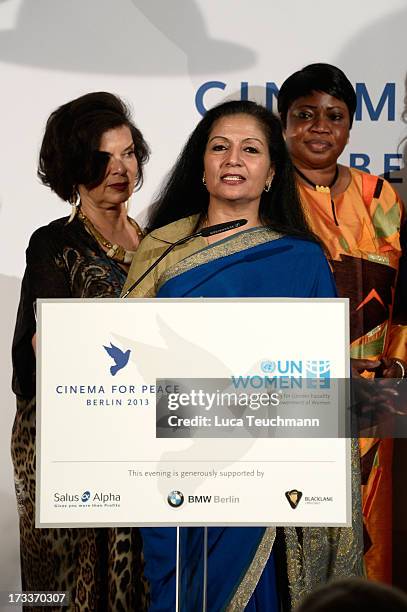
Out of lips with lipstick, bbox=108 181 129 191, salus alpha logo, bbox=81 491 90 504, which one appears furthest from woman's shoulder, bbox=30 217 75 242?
salus alpha logo, bbox=81 491 90 504

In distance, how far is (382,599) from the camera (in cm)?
120

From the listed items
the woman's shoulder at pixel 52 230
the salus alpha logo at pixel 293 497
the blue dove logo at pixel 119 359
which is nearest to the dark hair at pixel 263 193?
the woman's shoulder at pixel 52 230

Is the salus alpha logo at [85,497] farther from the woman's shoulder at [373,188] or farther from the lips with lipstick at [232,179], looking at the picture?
the woman's shoulder at [373,188]

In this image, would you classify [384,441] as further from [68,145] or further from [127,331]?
[68,145]

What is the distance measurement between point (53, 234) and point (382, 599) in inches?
93.7

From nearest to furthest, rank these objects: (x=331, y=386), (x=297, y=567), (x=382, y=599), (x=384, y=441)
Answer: (x=382, y=599), (x=331, y=386), (x=297, y=567), (x=384, y=441)

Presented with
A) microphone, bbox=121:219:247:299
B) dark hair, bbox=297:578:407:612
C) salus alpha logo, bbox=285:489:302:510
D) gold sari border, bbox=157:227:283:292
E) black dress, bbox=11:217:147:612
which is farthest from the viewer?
black dress, bbox=11:217:147:612

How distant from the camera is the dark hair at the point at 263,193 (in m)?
3.10

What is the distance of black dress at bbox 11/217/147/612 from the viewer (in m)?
3.21

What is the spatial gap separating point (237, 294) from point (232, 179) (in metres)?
0.38

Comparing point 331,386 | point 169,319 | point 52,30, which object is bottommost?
point 331,386

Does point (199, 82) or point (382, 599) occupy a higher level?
point (199, 82)

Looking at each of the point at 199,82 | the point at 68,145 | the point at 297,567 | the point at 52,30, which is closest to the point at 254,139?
the point at 199,82

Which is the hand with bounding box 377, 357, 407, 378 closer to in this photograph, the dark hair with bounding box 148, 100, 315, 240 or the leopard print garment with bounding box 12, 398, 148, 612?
the dark hair with bounding box 148, 100, 315, 240
